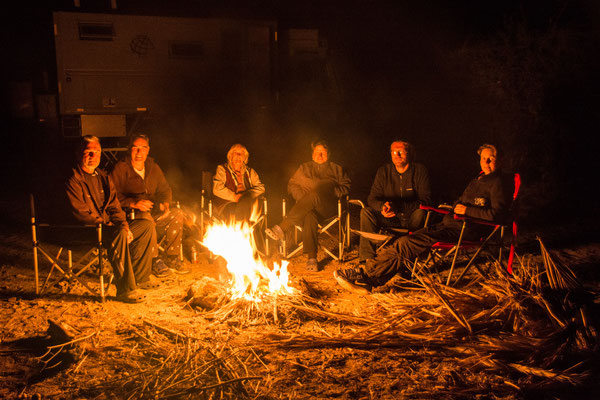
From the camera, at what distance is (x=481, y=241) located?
4.11m

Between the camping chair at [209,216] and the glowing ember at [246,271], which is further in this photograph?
the camping chair at [209,216]

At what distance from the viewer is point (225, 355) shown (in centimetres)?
296

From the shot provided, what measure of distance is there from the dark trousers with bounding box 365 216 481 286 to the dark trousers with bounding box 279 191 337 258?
0.80m

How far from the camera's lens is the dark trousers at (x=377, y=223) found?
14.9ft

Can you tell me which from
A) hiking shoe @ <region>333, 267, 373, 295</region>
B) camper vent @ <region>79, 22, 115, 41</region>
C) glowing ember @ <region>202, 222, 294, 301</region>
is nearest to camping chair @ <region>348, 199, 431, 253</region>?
hiking shoe @ <region>333, 267, 373, 295</region>

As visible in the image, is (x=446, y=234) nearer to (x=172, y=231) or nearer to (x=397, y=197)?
(x=397, y=197)

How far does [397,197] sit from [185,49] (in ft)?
17.8

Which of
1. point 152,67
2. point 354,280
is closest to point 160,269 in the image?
point 354,280

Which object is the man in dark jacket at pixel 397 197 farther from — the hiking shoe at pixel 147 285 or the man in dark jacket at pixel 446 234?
the hiking shoe at pixel 147 285

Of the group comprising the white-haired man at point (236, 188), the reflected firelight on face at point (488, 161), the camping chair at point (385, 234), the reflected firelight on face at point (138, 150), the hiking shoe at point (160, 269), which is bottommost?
the hiking shoe at point (160, 269)

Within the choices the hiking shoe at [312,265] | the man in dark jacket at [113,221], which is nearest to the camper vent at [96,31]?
the man in dark jacket at [113,221]

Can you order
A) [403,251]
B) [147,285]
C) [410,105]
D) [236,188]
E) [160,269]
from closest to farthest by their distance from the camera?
[403,251] → [147,285] → [160,269] → [236,188] → [410,105]

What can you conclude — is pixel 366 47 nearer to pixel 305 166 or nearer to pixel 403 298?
pixel 305 166

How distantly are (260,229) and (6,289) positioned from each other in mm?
2180
